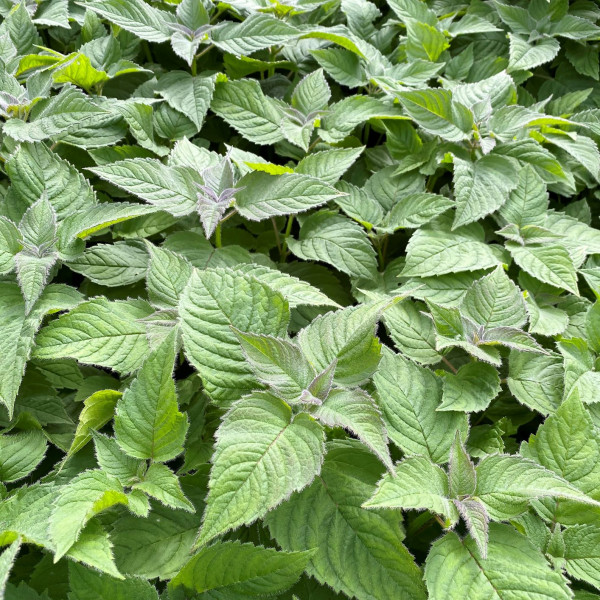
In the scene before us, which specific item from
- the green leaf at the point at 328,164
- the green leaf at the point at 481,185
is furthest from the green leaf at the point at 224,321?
the green leaf at the point at 481,185

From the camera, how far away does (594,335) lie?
1426mm

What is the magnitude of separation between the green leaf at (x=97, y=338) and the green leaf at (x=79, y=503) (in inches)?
10.2

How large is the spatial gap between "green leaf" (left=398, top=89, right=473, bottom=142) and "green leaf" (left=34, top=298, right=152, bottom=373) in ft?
3.38

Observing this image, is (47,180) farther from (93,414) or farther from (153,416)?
(153,416)

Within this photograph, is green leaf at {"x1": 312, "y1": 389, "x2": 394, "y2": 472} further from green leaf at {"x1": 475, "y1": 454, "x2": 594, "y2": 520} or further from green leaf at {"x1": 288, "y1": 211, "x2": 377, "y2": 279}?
green leaf at {"x1": 288, "y1": 211, "x2": 377, "y2": 279}

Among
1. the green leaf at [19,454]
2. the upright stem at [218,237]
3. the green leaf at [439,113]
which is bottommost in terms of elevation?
the green leaf at [19,454]

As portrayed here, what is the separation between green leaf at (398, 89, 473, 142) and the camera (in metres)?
1.71

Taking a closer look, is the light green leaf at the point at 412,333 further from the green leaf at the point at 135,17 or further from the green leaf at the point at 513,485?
the green leaf at the point at 135,17

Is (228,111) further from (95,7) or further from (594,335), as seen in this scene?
(594,335)

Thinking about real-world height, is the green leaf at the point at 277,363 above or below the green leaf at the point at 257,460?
above

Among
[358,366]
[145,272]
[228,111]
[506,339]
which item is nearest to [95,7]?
[228,111]

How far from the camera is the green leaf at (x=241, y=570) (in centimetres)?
103

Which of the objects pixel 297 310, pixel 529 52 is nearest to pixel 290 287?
pixel 297 310

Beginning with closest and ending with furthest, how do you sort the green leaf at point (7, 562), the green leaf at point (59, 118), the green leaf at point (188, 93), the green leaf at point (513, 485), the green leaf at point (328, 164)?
1. the green leaf at point (7, 562)
2. the green leaf at point (513, 485)
3. the green leaf at point (59, 118)
4. the green leaf at point (328, 164)
5. the green leaf at point (188, 93)
